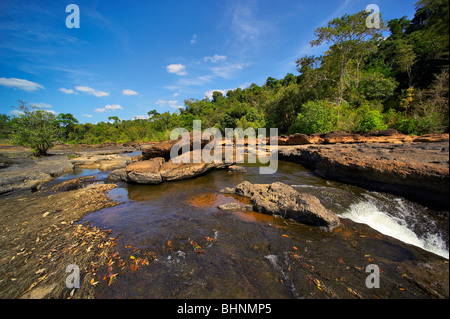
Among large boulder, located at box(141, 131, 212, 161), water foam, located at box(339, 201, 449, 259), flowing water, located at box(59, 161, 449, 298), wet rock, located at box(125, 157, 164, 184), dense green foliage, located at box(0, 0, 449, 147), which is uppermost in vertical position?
dense green foliage, located at box(0, 0, 449, 147)

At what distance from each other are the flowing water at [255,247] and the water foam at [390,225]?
2cm

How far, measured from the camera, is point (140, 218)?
457 centimetres

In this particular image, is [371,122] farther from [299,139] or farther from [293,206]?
[293,206]

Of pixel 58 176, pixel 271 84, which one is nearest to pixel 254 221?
pixel 58 176

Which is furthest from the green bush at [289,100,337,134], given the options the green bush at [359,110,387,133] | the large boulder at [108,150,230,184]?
the large boulder at [108,150,230,184]

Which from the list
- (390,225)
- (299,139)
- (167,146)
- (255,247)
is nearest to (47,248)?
(255,247)

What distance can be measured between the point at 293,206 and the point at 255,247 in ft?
5.67

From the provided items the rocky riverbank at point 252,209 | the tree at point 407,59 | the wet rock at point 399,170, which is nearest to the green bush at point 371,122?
the wet rock at point 399,170

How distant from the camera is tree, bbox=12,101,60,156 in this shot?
1518 cm

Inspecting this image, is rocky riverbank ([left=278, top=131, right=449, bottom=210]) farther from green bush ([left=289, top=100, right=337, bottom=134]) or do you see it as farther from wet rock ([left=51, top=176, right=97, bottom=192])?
wet rock ([left=51, top=176, right=97, bottom=192])

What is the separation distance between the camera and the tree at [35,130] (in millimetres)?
15180

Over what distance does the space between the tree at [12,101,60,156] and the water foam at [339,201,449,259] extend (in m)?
25.2

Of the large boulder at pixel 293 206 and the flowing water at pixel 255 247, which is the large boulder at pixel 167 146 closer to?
the flowing water at pixel 255 247
